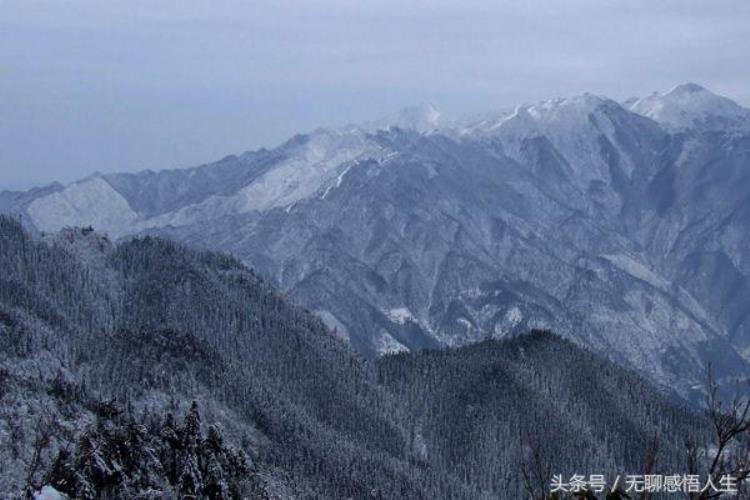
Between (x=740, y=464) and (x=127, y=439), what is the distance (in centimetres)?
11120

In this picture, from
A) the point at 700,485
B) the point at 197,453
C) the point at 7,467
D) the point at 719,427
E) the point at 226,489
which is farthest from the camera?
the point at 7,467

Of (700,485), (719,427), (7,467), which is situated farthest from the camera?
(7,467)

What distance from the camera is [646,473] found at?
31141 millimetres

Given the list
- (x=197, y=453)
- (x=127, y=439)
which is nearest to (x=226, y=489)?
(x=197, y=453)

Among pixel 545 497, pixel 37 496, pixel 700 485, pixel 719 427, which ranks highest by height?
pixel 719 427

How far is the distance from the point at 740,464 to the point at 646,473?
9.80 ft

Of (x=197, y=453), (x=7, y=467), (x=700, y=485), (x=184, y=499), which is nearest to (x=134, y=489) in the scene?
(x=197, y=453)

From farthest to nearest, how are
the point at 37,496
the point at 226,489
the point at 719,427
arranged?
the point at 226,489, the point at 37,496, the point at 719,427

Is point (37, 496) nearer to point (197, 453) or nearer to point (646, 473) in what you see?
point (646, 473)

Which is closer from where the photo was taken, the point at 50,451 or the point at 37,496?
the point at 37,496

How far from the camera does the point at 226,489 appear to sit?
115250mm

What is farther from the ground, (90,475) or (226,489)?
(90,475)

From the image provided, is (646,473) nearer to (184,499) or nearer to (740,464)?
(740,464)

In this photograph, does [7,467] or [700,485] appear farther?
[7,467]
